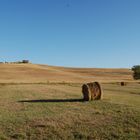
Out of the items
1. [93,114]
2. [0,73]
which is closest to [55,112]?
[93,114]

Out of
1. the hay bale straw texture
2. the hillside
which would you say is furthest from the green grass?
the hillside

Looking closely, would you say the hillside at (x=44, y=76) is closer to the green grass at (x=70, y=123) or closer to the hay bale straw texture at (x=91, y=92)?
the hay bale straw texture at (x=91, y=92)

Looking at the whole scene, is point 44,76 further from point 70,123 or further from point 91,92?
point 70,123

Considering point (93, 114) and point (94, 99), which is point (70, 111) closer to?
point (93, 114)

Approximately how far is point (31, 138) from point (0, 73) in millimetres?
71674

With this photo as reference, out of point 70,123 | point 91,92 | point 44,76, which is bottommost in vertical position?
point 70,123

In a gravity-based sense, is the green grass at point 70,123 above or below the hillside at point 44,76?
below

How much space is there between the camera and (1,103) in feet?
71.2

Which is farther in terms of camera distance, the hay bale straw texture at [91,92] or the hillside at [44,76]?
the hillside at [44,76]

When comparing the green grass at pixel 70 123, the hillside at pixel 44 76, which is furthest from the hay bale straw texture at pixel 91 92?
the hillside at pixel 44 76

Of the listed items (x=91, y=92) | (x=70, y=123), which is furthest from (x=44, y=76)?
(x=70, y=123)

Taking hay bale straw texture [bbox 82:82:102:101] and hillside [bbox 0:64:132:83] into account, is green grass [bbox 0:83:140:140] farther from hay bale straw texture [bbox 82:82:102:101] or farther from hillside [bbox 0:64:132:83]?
hillside [bbox 0:64:132:83]

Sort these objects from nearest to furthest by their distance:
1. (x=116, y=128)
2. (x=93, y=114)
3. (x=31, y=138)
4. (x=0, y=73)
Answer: (x=31, y=138), (x=116, y=128), (x=93, y=114), (x=0, y=73)

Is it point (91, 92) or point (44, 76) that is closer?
point (91, 92)
